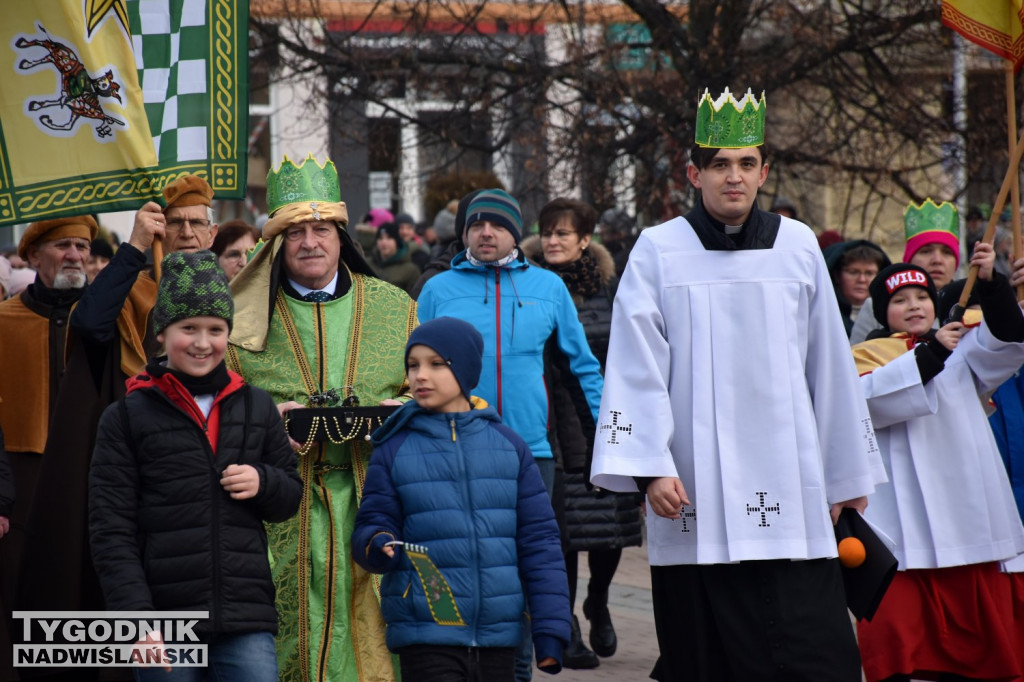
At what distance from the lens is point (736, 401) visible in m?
4.96

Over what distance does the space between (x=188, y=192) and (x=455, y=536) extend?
6.91 feet

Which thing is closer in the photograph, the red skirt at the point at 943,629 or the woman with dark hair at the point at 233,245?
the red skirt at the point at 943,629

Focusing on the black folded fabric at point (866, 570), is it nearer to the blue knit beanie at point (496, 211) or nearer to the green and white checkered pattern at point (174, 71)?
the blue knit beanie at point (496, 211)

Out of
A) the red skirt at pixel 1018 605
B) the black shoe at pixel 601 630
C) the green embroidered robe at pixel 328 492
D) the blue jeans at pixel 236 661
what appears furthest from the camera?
the black shoe at pixel 601 630

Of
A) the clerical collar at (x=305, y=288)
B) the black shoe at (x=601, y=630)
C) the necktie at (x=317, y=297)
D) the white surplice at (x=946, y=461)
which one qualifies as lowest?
the black shoe at (x=601, y=630)

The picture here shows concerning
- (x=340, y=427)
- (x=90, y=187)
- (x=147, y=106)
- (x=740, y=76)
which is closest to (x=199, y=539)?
(x=340, y=427)

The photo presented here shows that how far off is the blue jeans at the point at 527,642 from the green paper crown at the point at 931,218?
8.53ft

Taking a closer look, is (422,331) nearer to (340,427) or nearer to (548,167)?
(340,427)

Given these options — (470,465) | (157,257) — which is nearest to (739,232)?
(470,465)

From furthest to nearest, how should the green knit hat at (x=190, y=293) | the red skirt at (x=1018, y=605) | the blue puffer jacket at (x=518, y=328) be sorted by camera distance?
the blue puffer jacket at (x=518, y=328)
the red skirt at (x=1018, y=605)
the green knit hat at (x=190, y=293)

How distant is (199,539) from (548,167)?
8.15m

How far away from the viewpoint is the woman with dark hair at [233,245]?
25.6 ft
